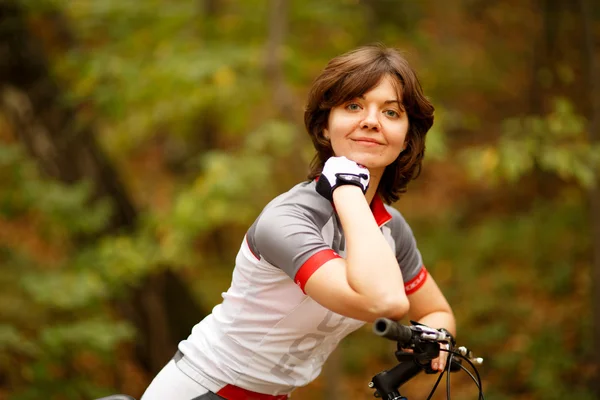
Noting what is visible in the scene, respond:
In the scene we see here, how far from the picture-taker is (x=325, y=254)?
5.84 ft

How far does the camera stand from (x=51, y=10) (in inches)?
240

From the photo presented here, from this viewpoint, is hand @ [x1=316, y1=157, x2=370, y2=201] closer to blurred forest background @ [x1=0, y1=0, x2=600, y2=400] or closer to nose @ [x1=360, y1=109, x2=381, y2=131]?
nose @ [x1=360, y1=109, x2=381, y2=131]

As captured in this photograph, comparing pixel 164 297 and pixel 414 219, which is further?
pixel 414 219

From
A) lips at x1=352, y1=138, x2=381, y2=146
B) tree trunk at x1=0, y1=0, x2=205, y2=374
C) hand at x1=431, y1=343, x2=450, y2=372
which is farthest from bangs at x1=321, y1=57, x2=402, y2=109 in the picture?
tree trunk at x1=0, y1=0, x2=205, y2=374

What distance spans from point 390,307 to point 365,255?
147 millimetres

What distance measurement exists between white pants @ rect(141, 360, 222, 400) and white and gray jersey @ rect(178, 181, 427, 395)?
0.08 ft

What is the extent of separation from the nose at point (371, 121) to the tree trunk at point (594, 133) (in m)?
3.77

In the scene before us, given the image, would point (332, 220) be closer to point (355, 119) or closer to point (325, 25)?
point (355, 119)

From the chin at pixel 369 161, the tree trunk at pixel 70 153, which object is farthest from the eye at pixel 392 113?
the tree trunk at pixel 70 153

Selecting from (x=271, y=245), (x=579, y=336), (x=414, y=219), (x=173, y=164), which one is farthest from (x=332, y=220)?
(x=173, y=164)

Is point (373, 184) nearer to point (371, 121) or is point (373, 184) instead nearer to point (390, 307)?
point (371, 121)

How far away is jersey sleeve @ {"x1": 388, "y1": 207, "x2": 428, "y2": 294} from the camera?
89.2 inches

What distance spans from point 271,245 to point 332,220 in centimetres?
24

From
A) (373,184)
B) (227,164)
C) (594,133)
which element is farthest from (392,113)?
(594,133)
